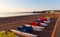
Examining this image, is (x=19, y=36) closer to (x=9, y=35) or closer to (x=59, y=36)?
(x=9, y=35)

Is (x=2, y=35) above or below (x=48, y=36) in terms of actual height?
above

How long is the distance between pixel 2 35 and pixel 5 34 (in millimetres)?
46

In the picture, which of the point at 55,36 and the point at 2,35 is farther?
the point at 55,36

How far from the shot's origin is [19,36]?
2127mm

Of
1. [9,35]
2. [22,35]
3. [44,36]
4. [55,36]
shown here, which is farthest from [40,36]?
[9,35]

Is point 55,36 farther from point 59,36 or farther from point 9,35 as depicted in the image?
point 9,35

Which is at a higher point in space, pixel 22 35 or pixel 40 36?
pixel 22 35

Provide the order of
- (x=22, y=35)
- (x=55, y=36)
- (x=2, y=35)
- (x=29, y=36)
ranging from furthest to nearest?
1. (x=55, y=36)
2. (x=22, y=35)
3. (x=29, y=36)
4. (x=2, y=35)

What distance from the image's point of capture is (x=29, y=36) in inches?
78.8

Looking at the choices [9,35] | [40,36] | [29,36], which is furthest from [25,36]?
[40,36]

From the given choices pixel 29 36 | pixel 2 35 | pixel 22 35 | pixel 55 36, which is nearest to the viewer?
pixel 2 35

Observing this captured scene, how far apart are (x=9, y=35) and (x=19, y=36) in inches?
13.9

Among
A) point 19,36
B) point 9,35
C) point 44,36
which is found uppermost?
point 9,35

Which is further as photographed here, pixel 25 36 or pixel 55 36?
Answer: pixel 55 36
